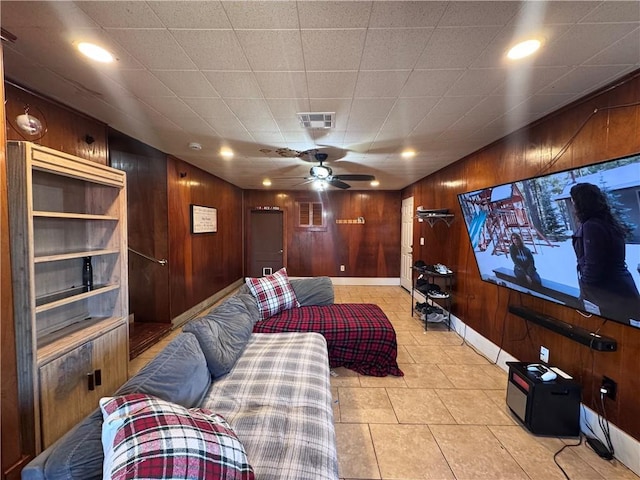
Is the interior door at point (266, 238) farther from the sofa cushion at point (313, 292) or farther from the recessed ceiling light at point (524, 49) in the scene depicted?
the recessed ceiling light at point (524, 49)

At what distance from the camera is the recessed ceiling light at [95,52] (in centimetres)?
151

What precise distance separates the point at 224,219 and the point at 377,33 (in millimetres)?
5068

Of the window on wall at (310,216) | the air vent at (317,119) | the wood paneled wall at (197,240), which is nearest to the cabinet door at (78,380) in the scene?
the wood paneled wall at (197,240)

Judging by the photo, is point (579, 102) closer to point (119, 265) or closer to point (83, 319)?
point (119, 265)

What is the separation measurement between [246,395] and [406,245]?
5.53 m

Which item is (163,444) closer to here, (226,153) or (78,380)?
(78,380)

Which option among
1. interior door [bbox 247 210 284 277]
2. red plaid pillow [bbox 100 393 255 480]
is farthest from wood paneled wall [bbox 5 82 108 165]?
interior door [bbox 247 210 284 277]

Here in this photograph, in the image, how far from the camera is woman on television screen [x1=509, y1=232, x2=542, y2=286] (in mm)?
2285

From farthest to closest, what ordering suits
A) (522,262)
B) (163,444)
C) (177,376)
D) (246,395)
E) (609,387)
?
(522,262), (609,387), (246,395), (177,376), (163,444)

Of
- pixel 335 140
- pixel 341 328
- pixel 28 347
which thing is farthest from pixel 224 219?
pixel 28 347

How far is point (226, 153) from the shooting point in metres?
3.60

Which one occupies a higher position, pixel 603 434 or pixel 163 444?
pixel 163 444

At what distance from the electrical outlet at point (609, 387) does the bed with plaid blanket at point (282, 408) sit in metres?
1.95

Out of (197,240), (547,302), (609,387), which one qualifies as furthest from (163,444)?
(197,240)
